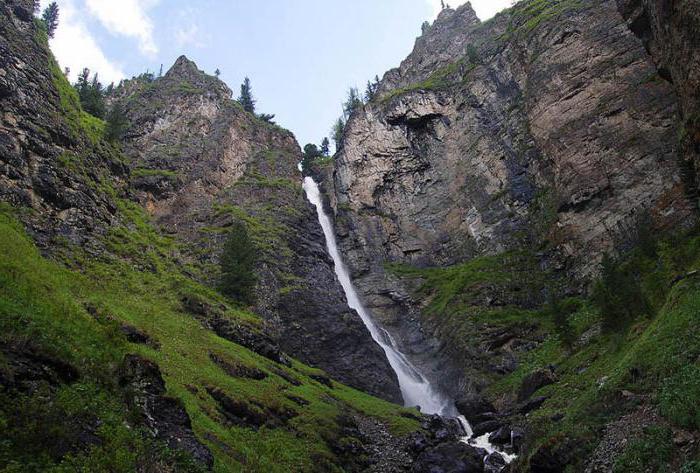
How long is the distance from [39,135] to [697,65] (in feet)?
154

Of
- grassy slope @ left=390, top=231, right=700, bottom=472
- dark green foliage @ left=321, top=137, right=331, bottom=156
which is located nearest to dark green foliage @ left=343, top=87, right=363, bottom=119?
dark green foliage @ left=321, top=137, right=331, bottom=156

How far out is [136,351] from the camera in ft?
69.7

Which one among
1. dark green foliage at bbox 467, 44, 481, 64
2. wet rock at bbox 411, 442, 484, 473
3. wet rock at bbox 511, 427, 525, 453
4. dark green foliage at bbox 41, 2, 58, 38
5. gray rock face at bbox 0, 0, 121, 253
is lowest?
wet rock at bbox 511, 427, 525, 453

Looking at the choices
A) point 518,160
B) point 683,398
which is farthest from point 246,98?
point 683,398

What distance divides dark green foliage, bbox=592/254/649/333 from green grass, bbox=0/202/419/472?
14.8 meters

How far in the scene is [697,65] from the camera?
29531 mm

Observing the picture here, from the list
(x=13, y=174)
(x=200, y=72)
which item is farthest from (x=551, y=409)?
(x=200, y=72)

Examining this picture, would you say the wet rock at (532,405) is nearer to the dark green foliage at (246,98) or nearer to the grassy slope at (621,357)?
the grassy slope at (621,357)

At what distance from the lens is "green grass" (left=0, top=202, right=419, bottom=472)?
43.1 ft

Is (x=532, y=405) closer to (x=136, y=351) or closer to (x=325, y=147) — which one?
(x=136, y=351)

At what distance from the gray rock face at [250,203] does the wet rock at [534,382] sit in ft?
36.1

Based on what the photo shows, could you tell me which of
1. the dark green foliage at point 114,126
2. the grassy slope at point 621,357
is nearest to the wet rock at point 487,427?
the grassy slope at point 621,357

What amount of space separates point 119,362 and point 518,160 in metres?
54.8

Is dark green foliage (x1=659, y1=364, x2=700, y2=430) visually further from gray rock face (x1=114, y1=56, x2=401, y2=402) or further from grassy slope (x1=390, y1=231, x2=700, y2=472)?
gray rock face (x1=114, y1=56, x2=401, y2=402)
